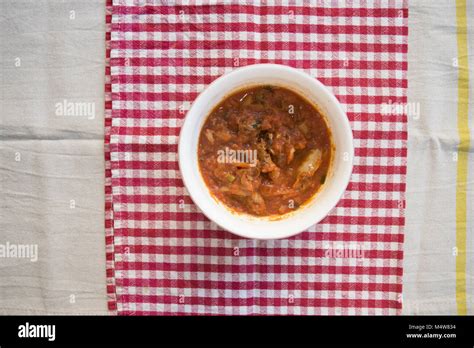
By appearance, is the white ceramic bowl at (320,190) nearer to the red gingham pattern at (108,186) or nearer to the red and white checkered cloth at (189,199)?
the red and white checkered cloth at (189,199)

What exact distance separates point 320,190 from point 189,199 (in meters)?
0.47

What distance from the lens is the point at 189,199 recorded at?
66.5 inches

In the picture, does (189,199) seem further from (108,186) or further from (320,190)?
(320,190)

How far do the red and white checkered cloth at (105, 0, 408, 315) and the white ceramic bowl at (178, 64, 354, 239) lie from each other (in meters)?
0.17

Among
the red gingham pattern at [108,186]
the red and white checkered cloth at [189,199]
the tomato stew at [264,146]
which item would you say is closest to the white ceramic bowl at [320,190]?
the tomato stew at [264,146]

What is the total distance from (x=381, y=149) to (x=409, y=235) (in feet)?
1.11

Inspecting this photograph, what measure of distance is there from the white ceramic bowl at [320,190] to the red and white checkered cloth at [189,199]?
0.56 ft

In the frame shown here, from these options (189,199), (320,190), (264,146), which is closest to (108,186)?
(189,199)

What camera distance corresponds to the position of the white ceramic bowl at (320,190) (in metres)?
1.48
